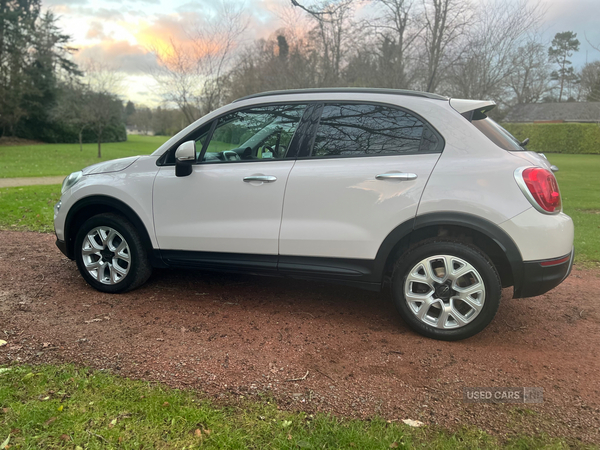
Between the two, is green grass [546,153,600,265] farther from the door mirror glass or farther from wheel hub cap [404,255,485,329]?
the door mirror glass

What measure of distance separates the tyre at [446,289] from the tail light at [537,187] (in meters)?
0.53

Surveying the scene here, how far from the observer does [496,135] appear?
342 cm

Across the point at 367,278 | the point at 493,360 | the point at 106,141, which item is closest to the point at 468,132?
the point at 367,278

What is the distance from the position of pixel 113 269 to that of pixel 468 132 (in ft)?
11.2

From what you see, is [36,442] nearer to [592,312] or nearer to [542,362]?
[542,362]

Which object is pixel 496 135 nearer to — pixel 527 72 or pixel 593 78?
pixel 527 72

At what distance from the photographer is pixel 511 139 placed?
11.8 ft

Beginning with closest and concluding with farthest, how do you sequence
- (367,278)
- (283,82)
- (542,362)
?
(542,362)
(367,278)
(283,82)

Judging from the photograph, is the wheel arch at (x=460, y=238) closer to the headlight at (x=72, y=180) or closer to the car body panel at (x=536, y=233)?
the car body panel at (x=536, y=233)

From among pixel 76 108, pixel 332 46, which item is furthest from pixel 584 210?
→ pixel 76 108

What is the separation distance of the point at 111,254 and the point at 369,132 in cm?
269

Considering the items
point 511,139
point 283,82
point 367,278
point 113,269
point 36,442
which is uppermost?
point 283,82

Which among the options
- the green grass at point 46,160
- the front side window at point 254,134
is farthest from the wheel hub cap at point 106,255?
the green grass at point 46,160

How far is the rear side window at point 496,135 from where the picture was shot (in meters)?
3.35
